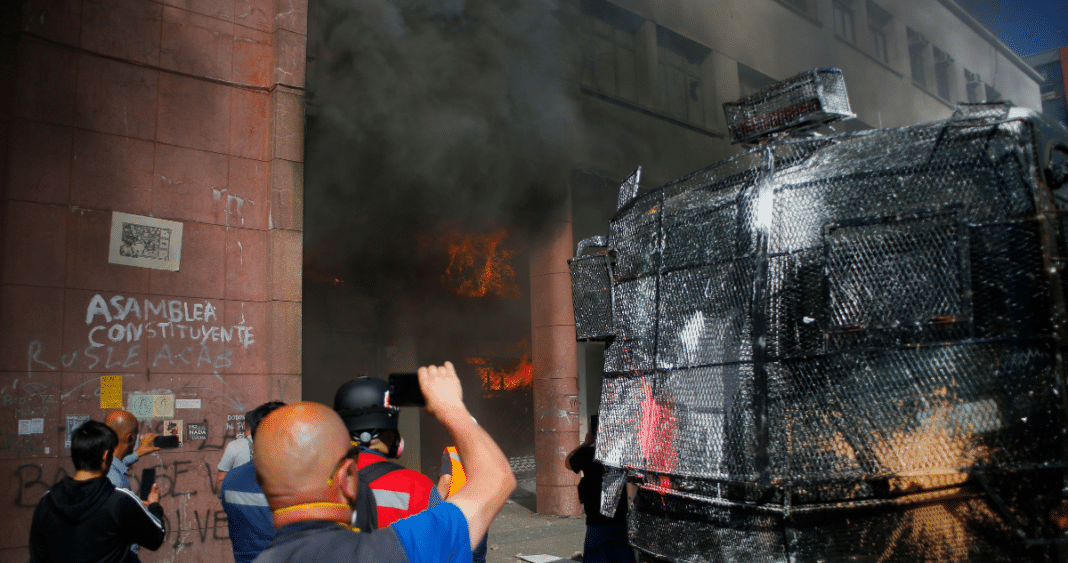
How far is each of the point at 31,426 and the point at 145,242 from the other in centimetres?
165

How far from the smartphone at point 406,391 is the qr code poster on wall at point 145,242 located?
200 inches

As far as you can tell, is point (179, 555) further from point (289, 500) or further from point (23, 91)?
point (289, 500)

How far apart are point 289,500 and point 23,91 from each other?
5.79 metres

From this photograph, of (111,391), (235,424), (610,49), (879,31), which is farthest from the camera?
(879,31)

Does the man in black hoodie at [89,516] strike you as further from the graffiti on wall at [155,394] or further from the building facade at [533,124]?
the building facade at [533,124]

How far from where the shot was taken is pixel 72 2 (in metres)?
5.78

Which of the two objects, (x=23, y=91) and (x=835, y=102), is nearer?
(x=835, y=102)

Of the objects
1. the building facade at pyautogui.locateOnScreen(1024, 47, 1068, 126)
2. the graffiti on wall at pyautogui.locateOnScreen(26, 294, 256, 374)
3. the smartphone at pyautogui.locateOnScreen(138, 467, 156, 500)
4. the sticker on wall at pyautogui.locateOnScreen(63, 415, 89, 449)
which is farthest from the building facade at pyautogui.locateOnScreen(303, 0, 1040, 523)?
the building facade at pyautogui.locateOnScreen(1024, 47, 1068, 126)

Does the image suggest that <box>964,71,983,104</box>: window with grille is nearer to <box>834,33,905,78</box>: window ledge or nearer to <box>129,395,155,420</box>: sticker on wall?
<box>834,33,905,78</box>: window ledge

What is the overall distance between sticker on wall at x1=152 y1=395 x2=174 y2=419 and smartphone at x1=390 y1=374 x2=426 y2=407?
4.95m

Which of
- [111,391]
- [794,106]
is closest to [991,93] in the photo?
[794,106]

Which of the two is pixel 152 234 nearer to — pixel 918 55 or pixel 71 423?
pixel 71 423

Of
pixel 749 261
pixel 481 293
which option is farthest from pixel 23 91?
pixel 481 293

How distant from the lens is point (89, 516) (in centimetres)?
290
